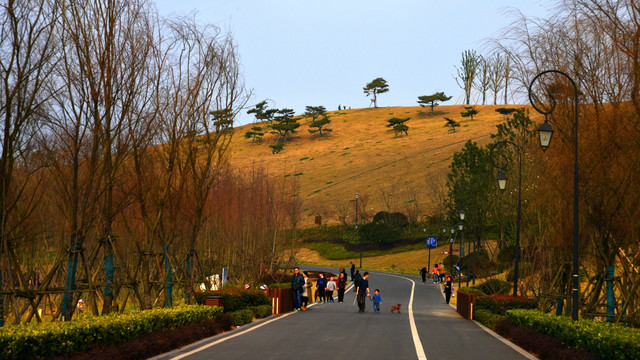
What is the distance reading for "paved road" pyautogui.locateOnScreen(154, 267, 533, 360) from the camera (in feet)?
47.9

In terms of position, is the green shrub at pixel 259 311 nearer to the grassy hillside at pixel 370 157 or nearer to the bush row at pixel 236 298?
the bush row at pixel 236 298

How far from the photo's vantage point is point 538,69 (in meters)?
22.7

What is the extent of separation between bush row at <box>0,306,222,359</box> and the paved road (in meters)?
0.87

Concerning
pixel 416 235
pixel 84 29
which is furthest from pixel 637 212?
pixel 416 235

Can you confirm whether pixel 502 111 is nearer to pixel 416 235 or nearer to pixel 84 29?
pixel 416 235

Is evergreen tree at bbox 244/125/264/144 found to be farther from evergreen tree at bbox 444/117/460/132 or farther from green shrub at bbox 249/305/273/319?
green shrub at bbox 249/305/273/319

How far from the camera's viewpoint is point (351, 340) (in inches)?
694

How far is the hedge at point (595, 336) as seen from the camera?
37.7 ft

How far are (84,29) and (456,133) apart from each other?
134 meters

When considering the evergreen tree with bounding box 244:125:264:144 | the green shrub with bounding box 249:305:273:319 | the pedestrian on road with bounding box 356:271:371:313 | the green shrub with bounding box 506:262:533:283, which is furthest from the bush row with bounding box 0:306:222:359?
the evergreen tree with bounding box 244:125:264:144

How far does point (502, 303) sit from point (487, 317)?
0.76m

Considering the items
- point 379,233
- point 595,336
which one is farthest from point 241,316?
point 379,233

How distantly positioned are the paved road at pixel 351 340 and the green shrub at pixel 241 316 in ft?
1.20

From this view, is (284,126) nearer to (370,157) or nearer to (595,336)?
(370,157)
